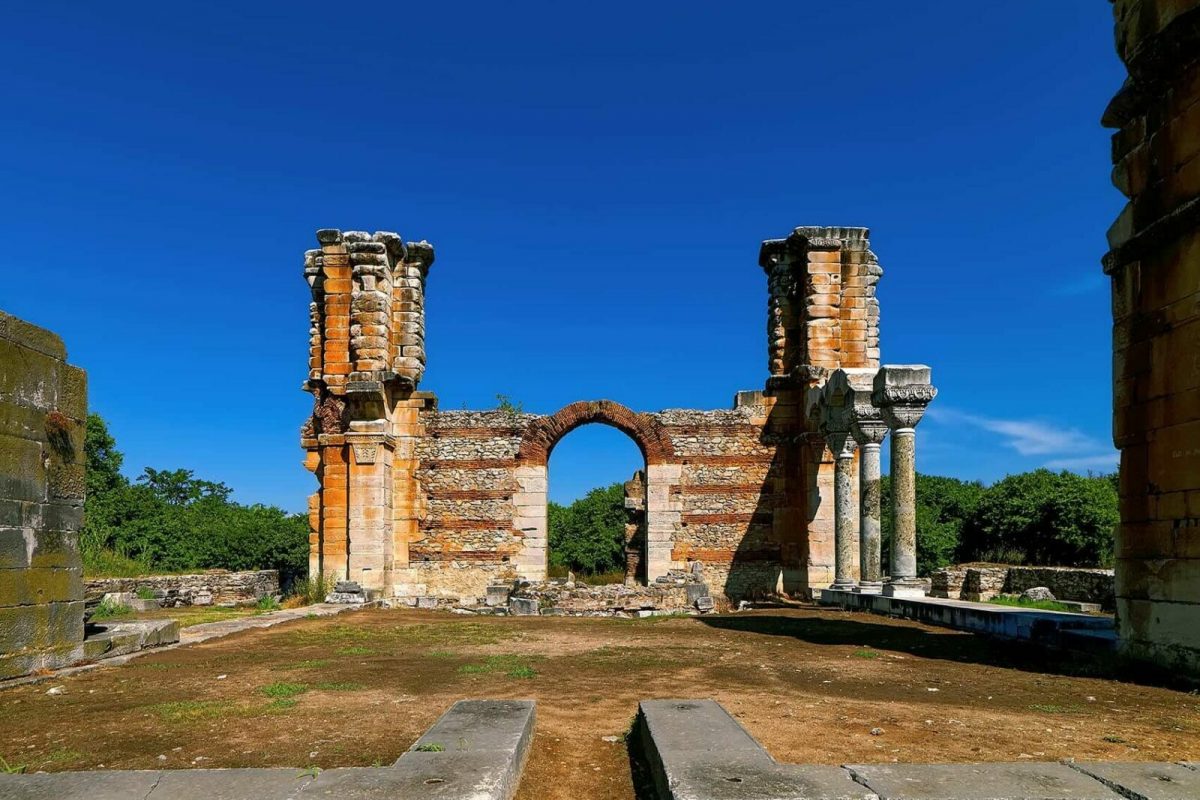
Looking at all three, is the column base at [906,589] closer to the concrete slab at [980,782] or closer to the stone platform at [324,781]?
the concrete slab at [980,782]

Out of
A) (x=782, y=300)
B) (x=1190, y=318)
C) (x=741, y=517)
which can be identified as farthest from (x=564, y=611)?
(x=1190, y=318)

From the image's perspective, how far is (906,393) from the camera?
1342cm

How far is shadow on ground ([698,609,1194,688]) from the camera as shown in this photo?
24.9 ft

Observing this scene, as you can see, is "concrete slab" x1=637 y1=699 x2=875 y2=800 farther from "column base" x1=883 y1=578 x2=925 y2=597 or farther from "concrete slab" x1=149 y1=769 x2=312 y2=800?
"column base" x1=883 y1=578 x2=925 y2=597

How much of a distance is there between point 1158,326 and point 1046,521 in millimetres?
25364

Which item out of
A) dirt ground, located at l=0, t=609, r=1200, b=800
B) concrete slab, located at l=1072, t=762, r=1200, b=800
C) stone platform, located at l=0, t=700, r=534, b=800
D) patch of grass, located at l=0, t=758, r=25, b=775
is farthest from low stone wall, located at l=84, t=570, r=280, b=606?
concrete slab, located at l=1072, t=762, r=1200, b=800

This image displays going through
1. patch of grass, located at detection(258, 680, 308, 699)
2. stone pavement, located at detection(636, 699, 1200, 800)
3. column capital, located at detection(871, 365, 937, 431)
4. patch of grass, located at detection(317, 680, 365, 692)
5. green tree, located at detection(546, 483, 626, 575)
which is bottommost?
green tree, located at detection(546, 483, 626, 575)

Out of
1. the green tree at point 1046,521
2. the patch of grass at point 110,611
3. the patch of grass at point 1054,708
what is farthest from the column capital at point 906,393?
the green tree at point 1046,521

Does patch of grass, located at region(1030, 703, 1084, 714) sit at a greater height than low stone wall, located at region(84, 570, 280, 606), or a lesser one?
greater

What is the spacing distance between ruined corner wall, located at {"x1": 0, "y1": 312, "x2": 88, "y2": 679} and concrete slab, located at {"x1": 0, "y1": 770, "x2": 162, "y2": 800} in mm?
4122

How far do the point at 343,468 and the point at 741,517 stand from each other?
886 cm

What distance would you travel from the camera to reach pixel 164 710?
19.4 feet

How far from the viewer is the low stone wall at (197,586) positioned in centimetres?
2027

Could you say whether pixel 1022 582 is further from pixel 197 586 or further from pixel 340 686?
pixel 197 586
